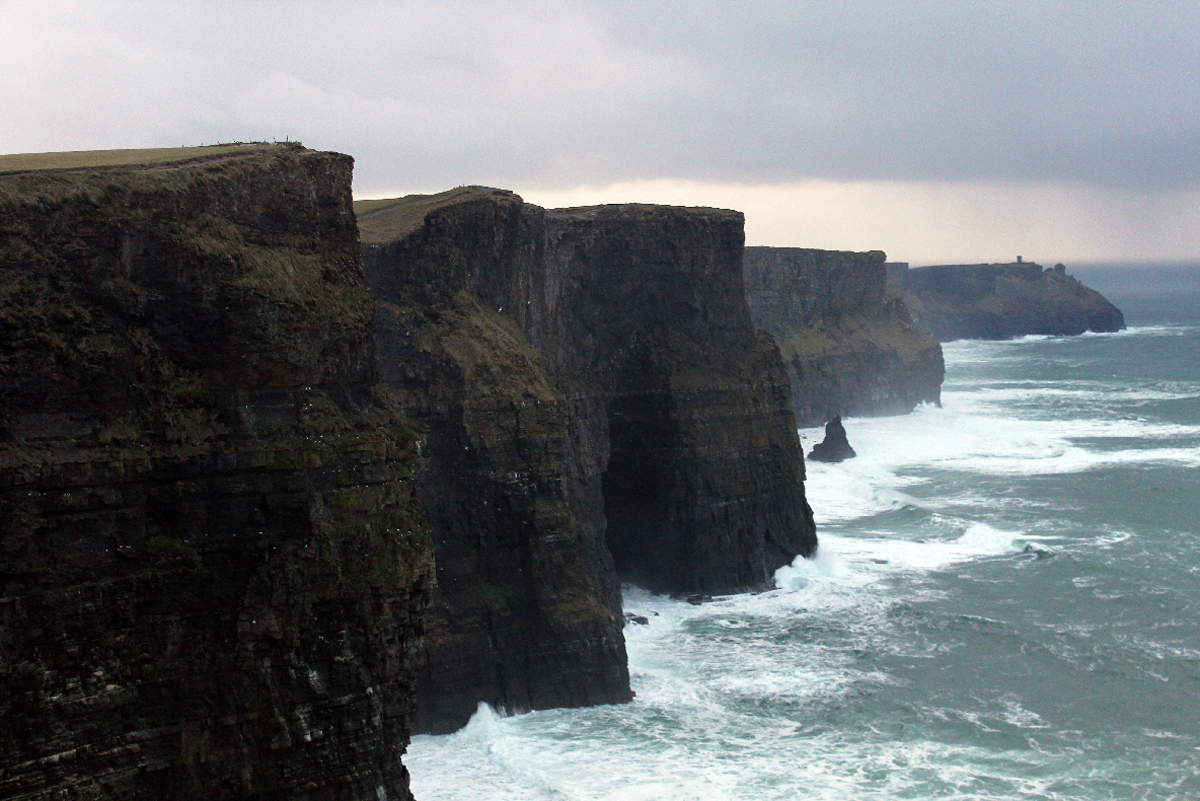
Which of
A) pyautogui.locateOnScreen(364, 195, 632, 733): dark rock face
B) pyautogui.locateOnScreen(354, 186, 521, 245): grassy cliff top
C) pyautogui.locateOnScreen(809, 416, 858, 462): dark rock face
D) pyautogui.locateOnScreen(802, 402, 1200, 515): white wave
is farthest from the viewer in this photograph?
pyautogui.locateOnScreen(809, 416, 858, 462): dark rock face

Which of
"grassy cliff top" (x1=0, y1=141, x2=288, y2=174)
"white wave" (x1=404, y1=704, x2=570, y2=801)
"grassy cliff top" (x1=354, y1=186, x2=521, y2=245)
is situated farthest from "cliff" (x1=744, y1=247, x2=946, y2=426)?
"grassy cliff top" (x1=0, y1=141, x2=288, y2=174)

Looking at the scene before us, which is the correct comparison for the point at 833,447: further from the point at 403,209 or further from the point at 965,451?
the point at 403,209

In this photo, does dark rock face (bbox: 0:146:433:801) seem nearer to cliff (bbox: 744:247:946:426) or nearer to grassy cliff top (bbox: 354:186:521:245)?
grassy cliff top (bbox: 354:186:521:245)

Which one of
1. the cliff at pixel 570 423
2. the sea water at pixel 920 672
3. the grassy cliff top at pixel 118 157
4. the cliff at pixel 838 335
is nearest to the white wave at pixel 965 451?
the sea water at pixel 920 672

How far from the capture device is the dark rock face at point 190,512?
1909 centimetres

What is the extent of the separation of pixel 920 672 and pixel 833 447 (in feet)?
133

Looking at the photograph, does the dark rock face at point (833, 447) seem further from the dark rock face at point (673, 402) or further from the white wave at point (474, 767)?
the white wave at point (474, 767)

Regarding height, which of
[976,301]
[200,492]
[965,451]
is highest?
[976,301]

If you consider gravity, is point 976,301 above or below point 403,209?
above

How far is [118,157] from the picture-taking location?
26.1 metres

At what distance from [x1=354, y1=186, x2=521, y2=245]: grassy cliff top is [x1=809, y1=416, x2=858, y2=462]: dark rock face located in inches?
1615

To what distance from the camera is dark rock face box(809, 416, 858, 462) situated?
78.4 meters

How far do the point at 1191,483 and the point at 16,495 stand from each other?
62616 mm

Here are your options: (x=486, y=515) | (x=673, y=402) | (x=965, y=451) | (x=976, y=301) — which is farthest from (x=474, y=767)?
(x=976, y=301)
